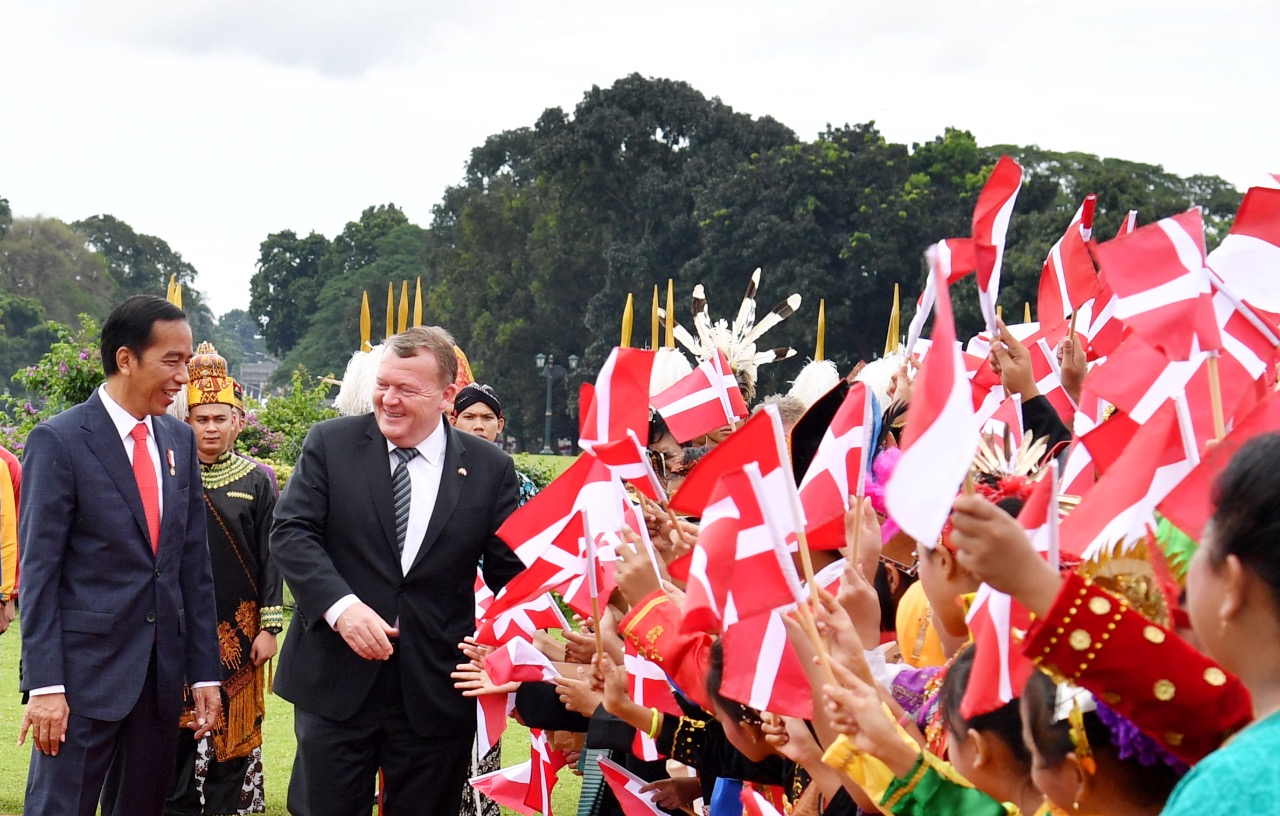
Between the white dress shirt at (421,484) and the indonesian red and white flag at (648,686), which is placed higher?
the white dress shirt at (421,484)

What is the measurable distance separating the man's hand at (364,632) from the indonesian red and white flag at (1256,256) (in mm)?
2592

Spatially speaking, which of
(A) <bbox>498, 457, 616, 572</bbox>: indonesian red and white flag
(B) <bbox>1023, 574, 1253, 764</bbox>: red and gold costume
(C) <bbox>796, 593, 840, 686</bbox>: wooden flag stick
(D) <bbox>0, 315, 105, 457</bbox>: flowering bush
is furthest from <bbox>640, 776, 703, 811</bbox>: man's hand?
(D) <bbox>0, 315, 105, 457</bbox>: flowering bush

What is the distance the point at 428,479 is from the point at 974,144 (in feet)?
122

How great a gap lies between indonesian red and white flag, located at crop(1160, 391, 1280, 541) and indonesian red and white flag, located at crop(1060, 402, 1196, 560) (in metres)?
0.06

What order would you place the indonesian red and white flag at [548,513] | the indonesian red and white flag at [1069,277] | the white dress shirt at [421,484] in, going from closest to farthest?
the indonesian red and white flag at [548,513], the white dress shirt at [421,484], the indonesian red and white flag at [1069,277]

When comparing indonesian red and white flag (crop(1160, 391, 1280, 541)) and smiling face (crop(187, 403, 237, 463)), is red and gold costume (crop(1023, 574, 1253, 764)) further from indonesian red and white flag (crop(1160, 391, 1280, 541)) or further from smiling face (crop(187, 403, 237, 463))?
smiling face (crop(187, 403, 237, 463))

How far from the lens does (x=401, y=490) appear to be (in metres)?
5.00

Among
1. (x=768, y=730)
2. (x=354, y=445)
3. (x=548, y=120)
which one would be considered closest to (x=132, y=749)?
(x=354, y=445)

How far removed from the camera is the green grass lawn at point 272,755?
25.0 feet

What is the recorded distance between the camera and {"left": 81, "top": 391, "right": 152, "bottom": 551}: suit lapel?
4.86m

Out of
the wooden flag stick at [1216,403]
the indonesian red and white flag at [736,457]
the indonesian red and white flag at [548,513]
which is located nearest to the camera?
the wooden flag stick at [1216,403]

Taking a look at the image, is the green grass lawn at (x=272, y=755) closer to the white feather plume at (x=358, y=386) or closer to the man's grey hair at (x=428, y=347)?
the white feather plume at (x=358, y=386)

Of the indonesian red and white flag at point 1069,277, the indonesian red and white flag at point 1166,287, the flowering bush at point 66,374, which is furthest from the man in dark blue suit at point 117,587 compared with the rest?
the flowering bush at point 66,374

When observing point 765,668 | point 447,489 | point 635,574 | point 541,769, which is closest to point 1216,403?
point 765,668
